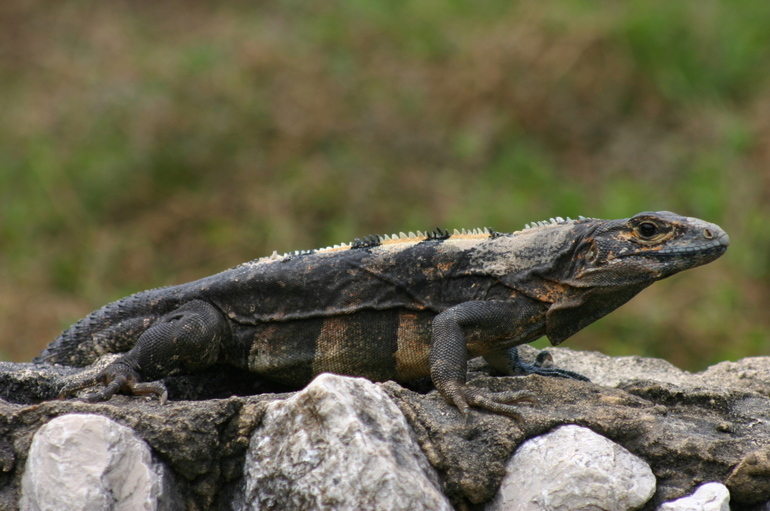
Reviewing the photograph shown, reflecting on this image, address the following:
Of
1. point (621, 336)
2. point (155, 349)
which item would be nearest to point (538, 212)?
point (621, 336)

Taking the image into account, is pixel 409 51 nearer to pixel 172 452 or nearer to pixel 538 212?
pixel 538 212

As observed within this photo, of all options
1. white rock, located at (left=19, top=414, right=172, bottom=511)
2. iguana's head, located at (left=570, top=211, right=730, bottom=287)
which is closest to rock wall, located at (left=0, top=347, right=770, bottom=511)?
white rock, located at (left=19, top=414, right=172, bottom=511)

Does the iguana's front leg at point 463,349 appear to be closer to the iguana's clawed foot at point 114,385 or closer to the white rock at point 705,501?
the white rock at point 705,501

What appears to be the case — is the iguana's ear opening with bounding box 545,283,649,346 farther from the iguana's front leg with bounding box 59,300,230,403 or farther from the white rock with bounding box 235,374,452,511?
the iguana's front leg with bounding box 59,300,230,403

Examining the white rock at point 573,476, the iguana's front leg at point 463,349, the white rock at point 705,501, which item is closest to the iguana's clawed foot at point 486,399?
the iguana's front leg at point 463,349

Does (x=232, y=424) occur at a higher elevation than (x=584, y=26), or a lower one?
lower

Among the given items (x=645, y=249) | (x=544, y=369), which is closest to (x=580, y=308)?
(x=645, y=249)

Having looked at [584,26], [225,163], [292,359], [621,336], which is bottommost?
[292,359]

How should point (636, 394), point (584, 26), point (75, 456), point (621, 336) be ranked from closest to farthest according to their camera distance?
point (75, 456), point (636, 394), point (621, 336), point (584, 26)
